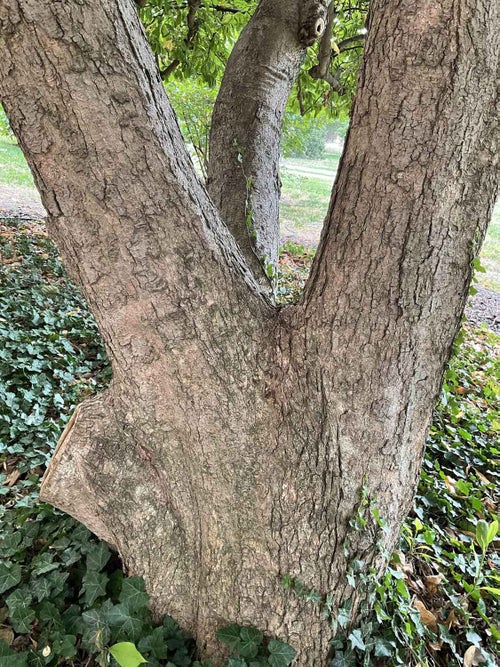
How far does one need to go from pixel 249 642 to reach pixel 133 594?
0.45 meters

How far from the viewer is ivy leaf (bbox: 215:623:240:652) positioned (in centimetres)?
160

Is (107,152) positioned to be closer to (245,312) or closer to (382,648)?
(245,312)

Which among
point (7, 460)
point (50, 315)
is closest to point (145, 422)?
point (7, 460)

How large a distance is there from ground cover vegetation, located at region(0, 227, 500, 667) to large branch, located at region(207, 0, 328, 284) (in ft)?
4.40

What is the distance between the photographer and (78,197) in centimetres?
133

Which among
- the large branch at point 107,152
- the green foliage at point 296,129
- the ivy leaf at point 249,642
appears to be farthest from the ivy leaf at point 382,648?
the green foliage at point 296,129

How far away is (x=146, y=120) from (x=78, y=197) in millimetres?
295

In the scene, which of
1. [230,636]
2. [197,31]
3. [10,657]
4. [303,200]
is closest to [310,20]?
[197,31]

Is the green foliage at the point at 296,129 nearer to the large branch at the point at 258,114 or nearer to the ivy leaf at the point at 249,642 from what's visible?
the large branch at the point at 258,114

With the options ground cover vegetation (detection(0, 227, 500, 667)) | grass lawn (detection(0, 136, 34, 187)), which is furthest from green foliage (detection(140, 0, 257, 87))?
grass lawn (detection(0, 136, 34, 187))

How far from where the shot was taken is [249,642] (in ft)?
5.23

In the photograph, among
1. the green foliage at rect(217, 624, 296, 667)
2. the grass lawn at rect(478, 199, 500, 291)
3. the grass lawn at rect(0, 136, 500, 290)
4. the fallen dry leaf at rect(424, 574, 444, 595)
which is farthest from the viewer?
the grass lawn at rect(0, 136, 500, 290)

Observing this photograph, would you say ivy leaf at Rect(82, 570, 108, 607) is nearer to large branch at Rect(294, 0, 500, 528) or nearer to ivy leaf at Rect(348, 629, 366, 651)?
ivy leaf at Rect(348, 629, 366, 651)

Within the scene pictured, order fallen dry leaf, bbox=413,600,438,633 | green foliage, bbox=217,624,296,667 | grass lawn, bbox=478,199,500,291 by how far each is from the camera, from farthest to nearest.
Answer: grass lawn, bbox=478,199,500,291 < fallen dry leaf, bbox=413,600,438,633 < green foliage, bbox=217,624,296,667
